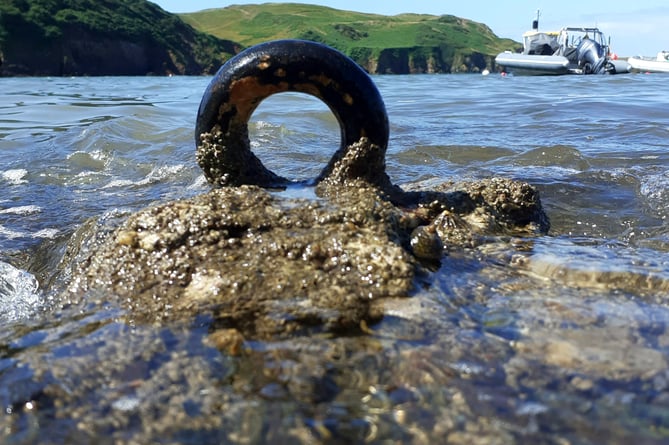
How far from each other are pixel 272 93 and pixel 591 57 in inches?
1534

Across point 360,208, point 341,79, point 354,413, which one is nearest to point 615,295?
point 360,208

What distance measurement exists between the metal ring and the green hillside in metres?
107

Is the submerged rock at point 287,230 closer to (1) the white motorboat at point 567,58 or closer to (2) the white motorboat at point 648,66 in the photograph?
(1) the white motorboat at point 567,58

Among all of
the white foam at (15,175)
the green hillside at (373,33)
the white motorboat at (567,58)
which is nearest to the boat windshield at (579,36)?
the white motorboat at (567,58)

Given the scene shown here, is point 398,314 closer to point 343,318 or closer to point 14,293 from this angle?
point 343,318

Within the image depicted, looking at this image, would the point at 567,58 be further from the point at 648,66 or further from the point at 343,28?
the point at 343,28

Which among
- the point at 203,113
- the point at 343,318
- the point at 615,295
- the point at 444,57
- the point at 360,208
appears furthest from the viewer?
the point at 444,57

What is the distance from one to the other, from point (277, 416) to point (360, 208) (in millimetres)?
1119

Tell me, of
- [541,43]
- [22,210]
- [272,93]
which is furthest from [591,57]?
[272,93]

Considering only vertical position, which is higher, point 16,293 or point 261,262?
point 261,262

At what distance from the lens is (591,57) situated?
122 ft

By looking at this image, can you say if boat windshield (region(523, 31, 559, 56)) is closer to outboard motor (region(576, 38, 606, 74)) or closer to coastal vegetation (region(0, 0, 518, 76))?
outboard motor (region(576, 38, 606, 74))

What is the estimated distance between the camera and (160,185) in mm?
5363

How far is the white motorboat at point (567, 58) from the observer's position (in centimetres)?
3622
